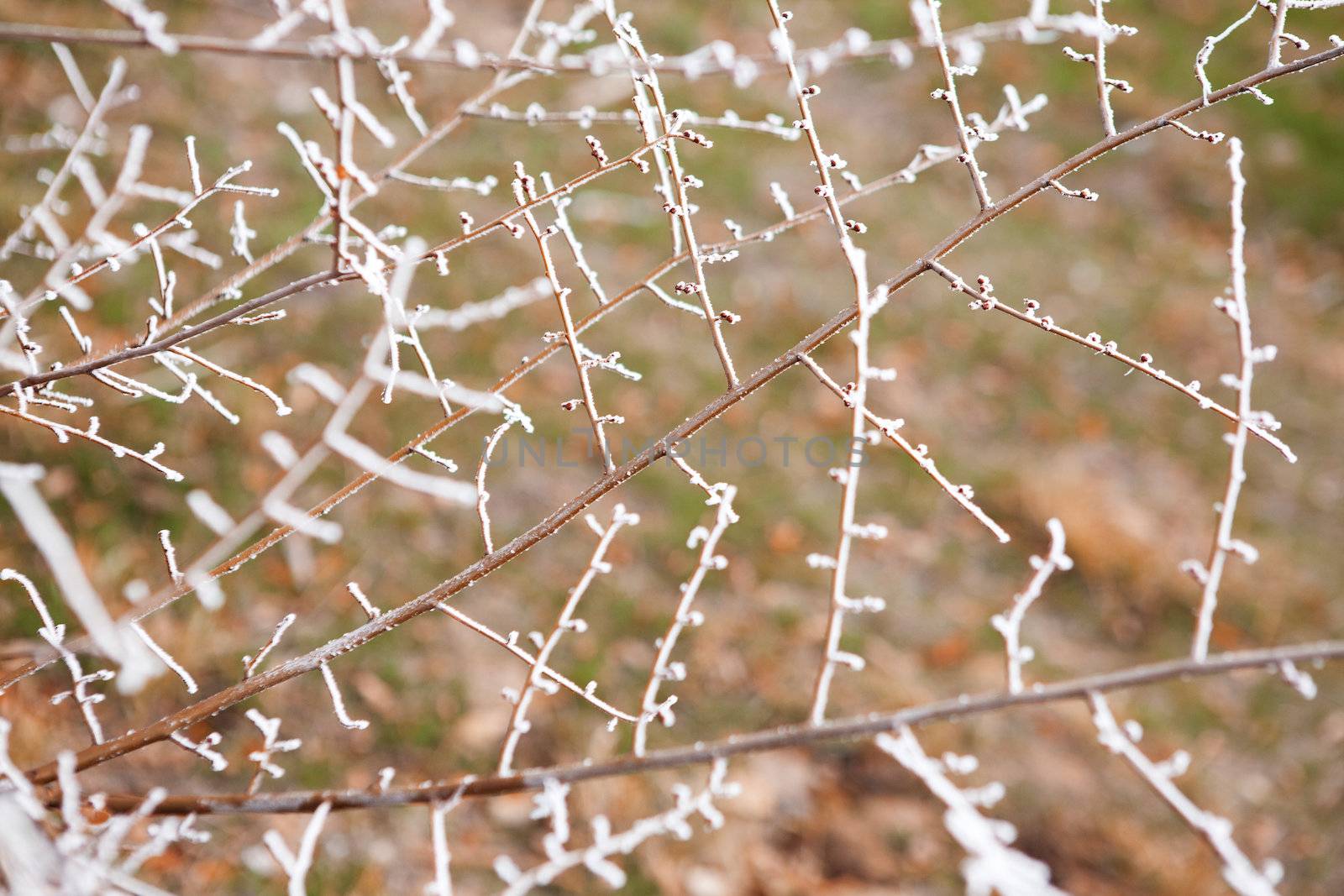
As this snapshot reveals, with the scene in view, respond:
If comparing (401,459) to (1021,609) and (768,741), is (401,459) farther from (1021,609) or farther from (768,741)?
(1021,609)

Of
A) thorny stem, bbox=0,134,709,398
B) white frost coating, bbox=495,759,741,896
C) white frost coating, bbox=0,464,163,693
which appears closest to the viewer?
white frost coating, bbox=0,464,163,693

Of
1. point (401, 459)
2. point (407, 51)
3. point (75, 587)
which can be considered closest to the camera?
point (75, 587)

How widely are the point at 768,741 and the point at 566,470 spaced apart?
2.36 metres

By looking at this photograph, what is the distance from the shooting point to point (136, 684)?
2.33ft

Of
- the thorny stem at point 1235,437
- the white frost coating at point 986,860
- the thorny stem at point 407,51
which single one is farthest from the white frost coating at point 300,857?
the thorny stem at point 1235,437

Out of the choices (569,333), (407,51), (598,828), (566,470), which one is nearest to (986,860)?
(598,828)

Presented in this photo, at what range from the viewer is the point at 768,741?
1.00m

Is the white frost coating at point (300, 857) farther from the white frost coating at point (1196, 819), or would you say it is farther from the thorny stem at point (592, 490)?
the white frost coating at point (1196, 819)

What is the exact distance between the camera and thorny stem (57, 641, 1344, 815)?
34.8 inches

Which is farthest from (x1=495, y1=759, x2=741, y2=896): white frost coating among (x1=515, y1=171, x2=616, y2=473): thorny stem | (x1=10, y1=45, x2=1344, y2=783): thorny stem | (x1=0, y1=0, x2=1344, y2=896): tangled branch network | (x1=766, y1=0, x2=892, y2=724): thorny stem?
(x1=515, y1=171, x2=616, y2=473): thorny stem

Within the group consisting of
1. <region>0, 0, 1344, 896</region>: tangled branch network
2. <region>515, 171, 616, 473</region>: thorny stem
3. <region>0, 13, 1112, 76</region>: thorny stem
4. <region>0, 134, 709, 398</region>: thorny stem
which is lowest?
<region>0, 0, 1344, 896</region>: tangled branch network

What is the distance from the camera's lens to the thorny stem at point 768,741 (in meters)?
0.88

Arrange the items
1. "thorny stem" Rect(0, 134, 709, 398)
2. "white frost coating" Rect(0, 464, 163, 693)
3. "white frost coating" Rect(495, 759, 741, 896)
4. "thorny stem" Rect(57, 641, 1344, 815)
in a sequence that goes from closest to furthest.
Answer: "white frost coating" Rect(0, 464, 163, 693), "thorny stem" Rect(57, 641, 1344, 815), "white frost coating" Rect(495, 759, 741, 896), "thorny stem" Rect(0, 134, 709, 398)

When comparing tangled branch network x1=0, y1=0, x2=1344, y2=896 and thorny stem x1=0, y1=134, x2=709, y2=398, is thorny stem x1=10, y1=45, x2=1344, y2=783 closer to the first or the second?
tangled branch network x1=0, y1=0, x2=1344, y2=896
